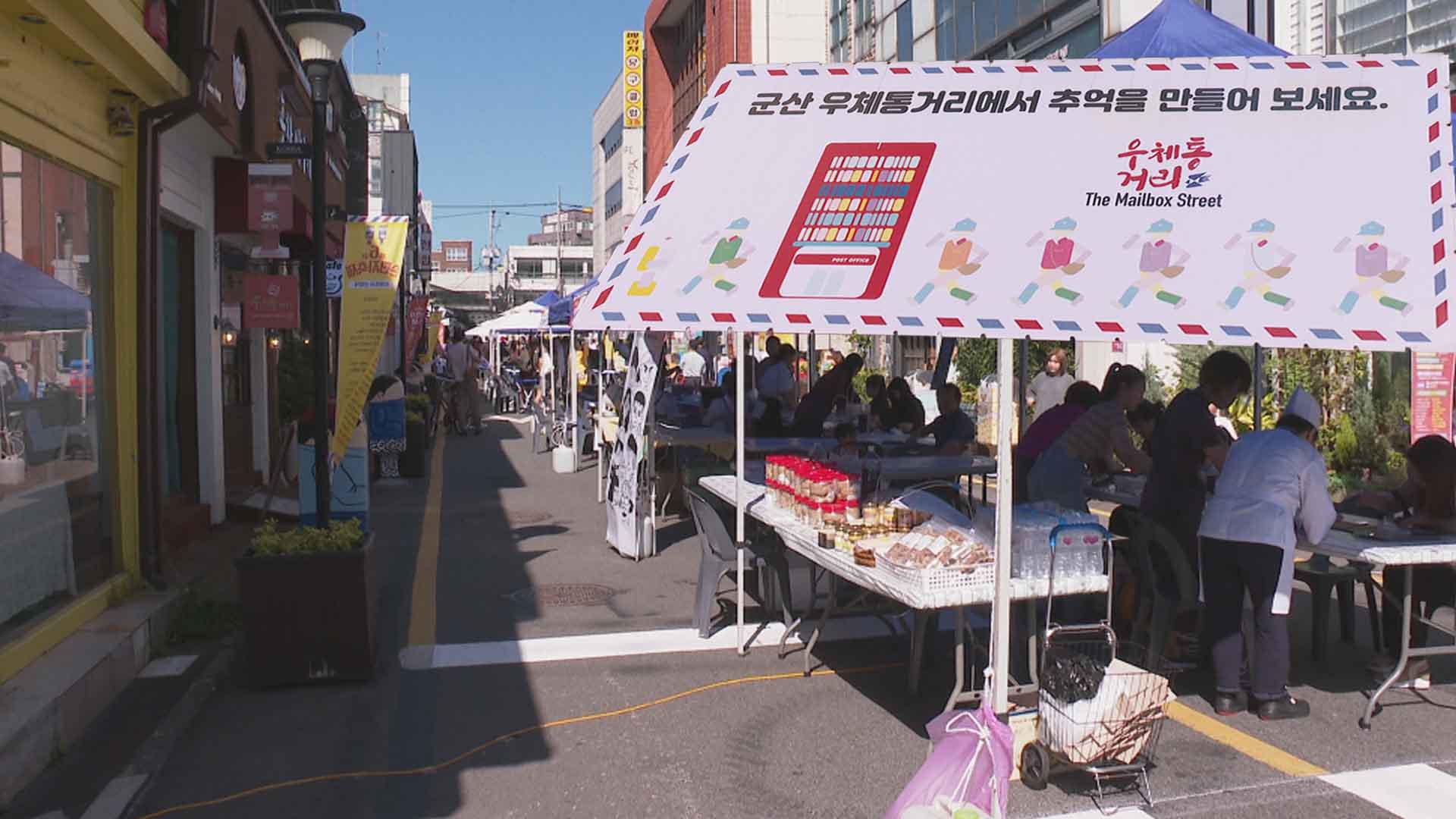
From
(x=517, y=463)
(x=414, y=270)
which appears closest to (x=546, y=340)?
(x=517, y=463)

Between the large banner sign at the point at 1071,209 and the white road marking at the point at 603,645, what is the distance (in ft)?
9.47

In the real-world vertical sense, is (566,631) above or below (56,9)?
below

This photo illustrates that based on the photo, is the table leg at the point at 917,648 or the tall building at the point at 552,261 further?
the tall building at the point at 552,261

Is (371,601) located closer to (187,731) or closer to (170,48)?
(187,731)

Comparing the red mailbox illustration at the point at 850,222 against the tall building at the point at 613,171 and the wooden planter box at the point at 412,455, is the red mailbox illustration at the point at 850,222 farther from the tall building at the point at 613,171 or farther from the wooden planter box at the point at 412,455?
the tall building at the point at 613,171

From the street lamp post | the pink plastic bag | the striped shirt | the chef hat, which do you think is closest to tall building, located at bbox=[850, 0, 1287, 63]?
the striped shirt

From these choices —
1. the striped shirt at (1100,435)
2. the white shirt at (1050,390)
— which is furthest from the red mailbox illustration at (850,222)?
the white shirt at (1050,390)

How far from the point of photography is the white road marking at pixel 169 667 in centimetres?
712

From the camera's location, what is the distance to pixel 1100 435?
301 inches

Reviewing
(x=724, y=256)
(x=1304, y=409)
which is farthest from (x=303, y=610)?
(x=1304, y=409)

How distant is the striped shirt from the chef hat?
1384mm

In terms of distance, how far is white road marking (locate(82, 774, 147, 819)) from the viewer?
511 centimetres

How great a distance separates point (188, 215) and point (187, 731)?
640cm

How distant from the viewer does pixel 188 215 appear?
11.2 m
